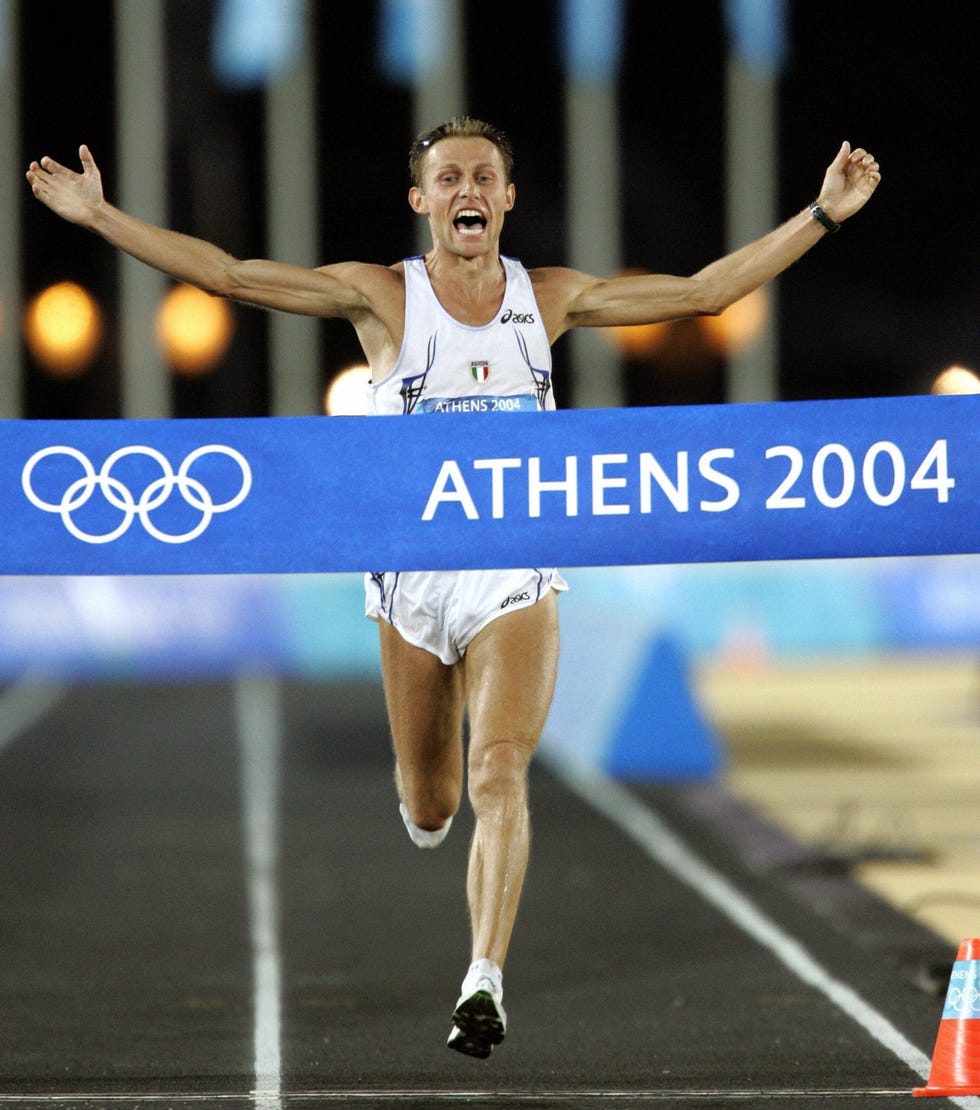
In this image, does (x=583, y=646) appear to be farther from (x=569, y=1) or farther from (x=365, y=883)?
(x=569, y=1)

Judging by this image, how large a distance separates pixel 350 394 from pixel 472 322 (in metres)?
0.54

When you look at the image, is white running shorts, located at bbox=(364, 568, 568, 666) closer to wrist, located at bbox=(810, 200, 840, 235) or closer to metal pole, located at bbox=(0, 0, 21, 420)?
wrist, located at bbox=(810, 200, 840, 235)

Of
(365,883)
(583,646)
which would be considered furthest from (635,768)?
(365,883)

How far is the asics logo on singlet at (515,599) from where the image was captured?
21.7ft

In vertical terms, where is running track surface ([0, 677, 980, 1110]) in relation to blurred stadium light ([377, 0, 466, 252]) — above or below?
below

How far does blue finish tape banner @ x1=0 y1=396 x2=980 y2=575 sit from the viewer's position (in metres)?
6.50

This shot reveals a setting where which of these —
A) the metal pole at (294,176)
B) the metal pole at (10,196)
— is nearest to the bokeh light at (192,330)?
the metal pole at (294,176)

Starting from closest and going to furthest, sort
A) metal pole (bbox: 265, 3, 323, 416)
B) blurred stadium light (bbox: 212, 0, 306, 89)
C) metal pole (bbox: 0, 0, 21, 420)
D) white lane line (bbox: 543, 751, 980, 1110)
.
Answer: white lane line (bbox: 543, 751, 980, 1110) < metal pole (bbox: 0, 0, 21, 420) < blurred stadium light (bbox: 212, 0, 306, 89) < metal pole (bbox: 265, 3, 323, 416)

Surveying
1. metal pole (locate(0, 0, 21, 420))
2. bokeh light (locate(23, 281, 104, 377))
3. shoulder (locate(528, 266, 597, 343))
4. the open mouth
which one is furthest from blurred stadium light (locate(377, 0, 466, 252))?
the open mouth

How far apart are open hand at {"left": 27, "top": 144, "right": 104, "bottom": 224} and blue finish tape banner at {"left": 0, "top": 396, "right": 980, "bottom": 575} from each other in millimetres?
654

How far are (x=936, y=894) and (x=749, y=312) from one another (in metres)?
22.2

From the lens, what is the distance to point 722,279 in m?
6.61

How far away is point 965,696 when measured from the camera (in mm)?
24812

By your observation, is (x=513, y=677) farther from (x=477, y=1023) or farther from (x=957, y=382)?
(x=957, y=382)
